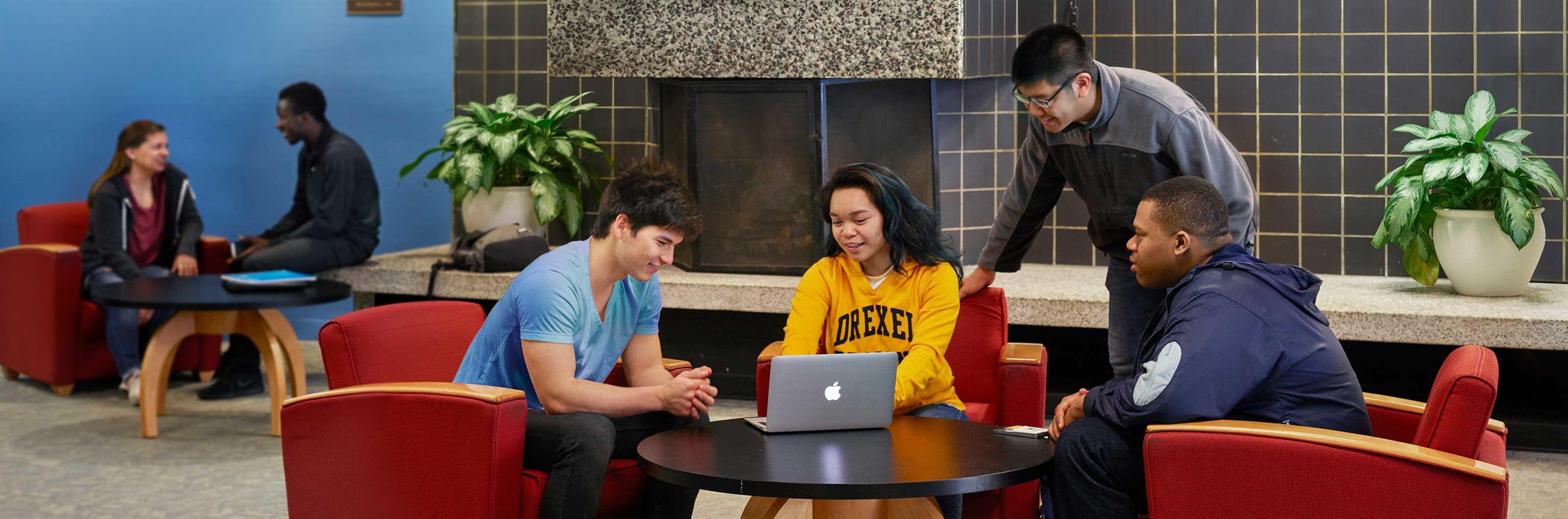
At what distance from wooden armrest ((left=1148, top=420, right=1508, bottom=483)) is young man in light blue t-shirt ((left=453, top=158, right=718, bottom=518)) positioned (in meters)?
0.98

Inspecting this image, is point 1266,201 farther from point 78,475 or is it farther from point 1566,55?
point 78,475

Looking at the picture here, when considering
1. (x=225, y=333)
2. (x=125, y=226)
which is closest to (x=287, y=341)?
(x=225, y=333)

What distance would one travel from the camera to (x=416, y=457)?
103 inches

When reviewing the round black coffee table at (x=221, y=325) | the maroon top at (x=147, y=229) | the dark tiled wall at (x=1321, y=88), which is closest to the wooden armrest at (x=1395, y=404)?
the dark tiled wall at (x=1321, y=88)

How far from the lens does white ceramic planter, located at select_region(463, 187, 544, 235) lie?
219 inches

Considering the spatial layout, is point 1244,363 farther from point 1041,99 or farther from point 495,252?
point 495,252

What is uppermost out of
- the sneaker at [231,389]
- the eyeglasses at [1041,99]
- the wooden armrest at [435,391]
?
the eyeglasses at [1041,99]

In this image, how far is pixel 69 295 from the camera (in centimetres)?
534

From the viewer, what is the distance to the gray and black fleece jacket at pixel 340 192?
5.51 m

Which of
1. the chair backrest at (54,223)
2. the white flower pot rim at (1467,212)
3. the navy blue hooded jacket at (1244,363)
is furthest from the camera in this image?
the chair backrest at (54,223)

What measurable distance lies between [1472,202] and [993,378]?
209cm

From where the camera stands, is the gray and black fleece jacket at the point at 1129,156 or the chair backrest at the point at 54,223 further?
the chair backrest at the point at 54,223

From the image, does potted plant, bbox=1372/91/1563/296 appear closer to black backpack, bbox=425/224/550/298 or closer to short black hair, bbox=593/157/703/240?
short black hair, bbox=593/157/703/240

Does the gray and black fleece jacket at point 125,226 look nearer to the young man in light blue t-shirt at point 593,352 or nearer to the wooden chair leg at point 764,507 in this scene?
the young man in light blue t-shirt at point 593,352
